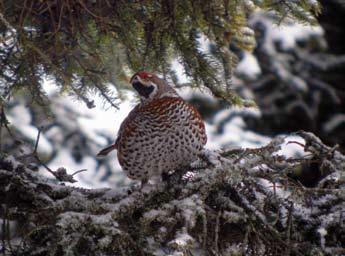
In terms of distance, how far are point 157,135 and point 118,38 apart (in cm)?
45

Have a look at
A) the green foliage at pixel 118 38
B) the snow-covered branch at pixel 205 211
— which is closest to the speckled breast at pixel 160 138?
the green foliage at pixel 118 38

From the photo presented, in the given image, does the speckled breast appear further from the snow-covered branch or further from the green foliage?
the snow-covered branch

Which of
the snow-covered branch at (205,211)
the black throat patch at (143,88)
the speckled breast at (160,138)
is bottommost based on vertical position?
the snow-covered branch at (205,211)

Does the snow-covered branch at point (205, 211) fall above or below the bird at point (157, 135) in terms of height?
below

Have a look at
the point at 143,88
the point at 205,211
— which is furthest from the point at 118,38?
the point at 205,211

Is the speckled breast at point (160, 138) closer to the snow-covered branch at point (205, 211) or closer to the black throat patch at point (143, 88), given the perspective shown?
the black throat patch at point (143, 88)

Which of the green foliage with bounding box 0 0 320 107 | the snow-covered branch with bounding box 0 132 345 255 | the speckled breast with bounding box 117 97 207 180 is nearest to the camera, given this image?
the snow-covered branch with bounding box 0 132 345 255

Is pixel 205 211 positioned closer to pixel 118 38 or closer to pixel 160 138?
pixel 160 138

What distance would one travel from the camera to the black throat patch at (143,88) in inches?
140

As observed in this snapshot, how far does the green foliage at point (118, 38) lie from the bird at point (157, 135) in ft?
0.49

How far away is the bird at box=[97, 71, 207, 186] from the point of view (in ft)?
11.3

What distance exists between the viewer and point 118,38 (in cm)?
353

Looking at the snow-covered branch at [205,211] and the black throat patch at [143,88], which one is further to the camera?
the black throat patch at [143,88]

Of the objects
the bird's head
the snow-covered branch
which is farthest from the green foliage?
the snow-covered branch
